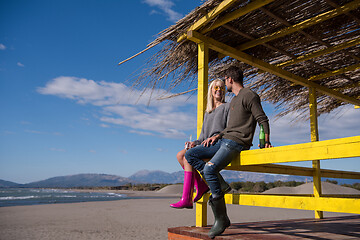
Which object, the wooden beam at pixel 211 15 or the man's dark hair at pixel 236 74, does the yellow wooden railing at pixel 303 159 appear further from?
the wooden beam at pixel 211 15

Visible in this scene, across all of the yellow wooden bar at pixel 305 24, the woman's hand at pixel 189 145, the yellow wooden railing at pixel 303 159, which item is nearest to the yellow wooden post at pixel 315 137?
the yellow wooden bar at pixel 305 24

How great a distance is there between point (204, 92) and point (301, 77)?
2.72 metres

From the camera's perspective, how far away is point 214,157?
3250 millimetres

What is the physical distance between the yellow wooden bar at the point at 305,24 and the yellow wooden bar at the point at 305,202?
2.47 meters

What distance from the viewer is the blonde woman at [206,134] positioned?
11.9ft

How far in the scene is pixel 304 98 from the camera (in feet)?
24.2

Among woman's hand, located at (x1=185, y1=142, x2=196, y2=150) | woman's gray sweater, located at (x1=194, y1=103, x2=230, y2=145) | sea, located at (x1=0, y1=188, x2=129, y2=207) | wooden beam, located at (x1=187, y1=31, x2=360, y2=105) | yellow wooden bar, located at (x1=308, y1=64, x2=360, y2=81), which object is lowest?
sea, located at (x1=0, y1=188, x2=129, y2=207)

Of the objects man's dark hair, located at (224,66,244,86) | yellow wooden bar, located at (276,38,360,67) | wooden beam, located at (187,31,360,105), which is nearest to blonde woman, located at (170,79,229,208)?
man's dark hair, located at (224,66,244,86)

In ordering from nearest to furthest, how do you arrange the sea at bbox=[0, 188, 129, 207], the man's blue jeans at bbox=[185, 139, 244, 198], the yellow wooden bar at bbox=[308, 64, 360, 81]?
the man's blue jeans at bbox=[185, 139, 244, 198], the yellow wooden bar at bbox=[308, 64, 360, 81], the sea at bbox=[0, 188, 129, 207]

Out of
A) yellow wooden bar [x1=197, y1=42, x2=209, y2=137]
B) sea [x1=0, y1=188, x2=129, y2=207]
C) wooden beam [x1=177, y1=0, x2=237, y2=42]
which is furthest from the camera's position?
sea [x1=0, y1=188, x2=129, y2=207]

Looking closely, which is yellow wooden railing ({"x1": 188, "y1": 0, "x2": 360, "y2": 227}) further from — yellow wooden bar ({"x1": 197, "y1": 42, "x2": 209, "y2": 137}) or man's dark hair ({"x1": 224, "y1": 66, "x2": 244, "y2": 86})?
man's dark hair ({"x1": 224, "y1": 66, "x2": 244, "y2": 86})

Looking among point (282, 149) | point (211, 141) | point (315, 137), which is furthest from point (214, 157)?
point (315, 137)

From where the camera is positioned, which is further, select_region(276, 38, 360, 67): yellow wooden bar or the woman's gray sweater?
select_region(276, 38, 360, 67): yellow wooden bar

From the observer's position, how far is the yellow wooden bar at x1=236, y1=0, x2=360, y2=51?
155 inches
